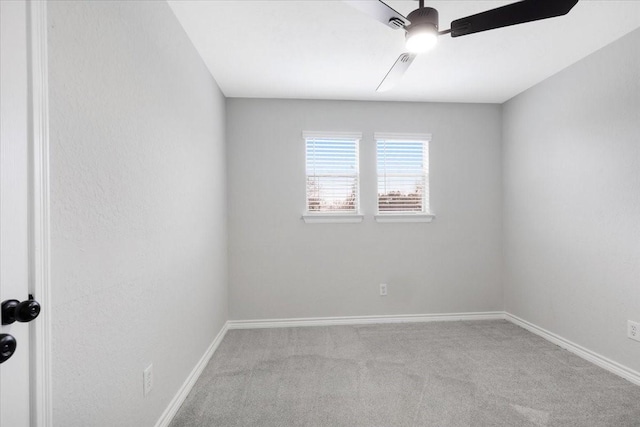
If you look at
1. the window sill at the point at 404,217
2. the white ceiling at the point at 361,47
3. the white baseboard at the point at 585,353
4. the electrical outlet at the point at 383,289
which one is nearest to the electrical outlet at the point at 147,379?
the white ceiling at the point at 361,47

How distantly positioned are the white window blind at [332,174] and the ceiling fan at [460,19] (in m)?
1.96

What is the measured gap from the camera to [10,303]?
2.63 ft

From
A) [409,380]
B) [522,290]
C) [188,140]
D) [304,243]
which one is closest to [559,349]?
[522,290]

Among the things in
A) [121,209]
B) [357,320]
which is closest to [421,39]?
[121,209]

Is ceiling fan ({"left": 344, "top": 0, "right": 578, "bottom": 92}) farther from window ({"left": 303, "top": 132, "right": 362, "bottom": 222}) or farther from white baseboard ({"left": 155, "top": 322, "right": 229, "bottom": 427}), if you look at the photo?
white baseboard ({"left": 155, "top": 322, "right": 229, "bottom": 427})

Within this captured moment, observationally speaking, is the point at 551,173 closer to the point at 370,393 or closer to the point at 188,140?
the point at 370,393

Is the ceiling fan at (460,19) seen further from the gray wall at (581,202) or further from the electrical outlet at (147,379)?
the electrical outlet at (147,379)

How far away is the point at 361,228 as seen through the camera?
3.56 m

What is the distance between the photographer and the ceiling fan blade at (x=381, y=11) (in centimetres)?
136

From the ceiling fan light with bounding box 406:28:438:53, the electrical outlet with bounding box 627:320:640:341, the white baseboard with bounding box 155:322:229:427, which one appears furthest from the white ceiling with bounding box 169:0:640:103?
the white baseboard with bounding box 155:322:229:427

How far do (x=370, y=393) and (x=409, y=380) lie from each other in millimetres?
369

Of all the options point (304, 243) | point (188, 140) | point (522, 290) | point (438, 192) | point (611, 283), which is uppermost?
point (188, 140)

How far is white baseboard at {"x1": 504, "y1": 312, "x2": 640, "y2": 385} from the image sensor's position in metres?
2.27

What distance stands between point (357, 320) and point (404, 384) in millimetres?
1313
